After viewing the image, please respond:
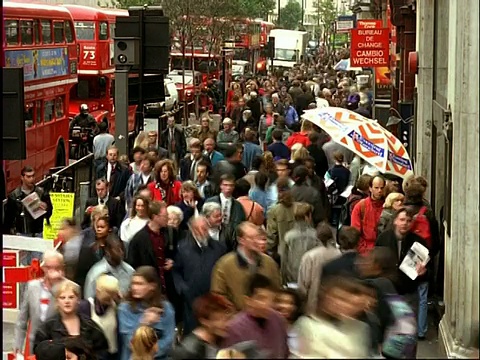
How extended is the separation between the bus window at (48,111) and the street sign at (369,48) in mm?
6956

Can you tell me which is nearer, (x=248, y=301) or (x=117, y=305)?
(x=248, y=301)

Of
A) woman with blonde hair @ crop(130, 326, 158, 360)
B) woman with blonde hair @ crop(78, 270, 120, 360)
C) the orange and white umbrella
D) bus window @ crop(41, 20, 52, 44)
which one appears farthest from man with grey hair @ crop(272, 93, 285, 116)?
woman with blonde hair @ crop(130, 326, 158, 360)

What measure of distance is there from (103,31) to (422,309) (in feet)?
82.6

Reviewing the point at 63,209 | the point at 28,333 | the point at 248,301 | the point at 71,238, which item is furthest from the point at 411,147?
the point at 248,301

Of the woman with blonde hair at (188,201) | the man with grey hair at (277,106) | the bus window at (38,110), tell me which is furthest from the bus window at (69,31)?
the woman with blonde hair at (188,201)

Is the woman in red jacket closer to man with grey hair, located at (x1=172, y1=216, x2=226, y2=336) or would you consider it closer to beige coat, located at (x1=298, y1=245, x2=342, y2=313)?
man with grey hair, located at (x1=172, y1=216, x2=226, y2=336)

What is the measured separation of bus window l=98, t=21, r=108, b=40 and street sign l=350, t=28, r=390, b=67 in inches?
365

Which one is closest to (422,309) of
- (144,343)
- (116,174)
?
(144,343)

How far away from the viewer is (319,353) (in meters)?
5.54

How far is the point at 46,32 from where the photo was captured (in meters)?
27.6

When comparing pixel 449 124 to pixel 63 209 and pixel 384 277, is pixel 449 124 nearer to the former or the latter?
pixel 384 277

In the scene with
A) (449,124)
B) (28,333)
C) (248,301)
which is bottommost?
(28,333)

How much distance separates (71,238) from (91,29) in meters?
25.3

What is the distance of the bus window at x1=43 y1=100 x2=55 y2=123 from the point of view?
2728 centimetres
